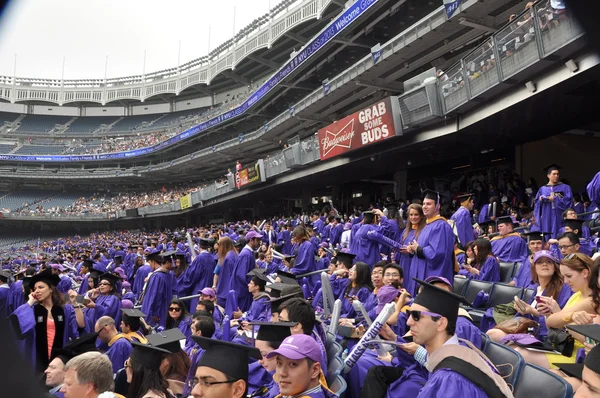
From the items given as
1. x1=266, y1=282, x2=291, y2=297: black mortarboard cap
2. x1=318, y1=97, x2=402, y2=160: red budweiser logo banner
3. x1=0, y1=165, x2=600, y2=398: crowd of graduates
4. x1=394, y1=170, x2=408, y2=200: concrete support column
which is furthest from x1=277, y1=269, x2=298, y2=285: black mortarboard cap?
x1=394, y1=170, x2=408, y2=200: concrete support column

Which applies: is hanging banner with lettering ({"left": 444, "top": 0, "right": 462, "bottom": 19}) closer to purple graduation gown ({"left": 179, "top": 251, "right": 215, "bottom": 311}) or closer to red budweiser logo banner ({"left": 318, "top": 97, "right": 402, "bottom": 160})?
red budweiser logo banner ({"left": 318, "top": 97, "right": 402, "bottom": 160})

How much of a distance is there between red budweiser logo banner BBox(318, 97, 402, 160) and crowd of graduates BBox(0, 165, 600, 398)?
19.3 ft

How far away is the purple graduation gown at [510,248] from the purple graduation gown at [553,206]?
3.77 ft

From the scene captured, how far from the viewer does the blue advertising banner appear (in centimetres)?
1875

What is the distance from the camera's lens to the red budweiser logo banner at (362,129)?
1396cm

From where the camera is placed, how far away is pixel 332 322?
4184 mm

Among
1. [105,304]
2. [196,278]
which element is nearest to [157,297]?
[105,304]

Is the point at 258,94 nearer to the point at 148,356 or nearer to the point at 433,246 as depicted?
the point at 433,246

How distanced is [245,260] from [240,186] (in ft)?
62.5

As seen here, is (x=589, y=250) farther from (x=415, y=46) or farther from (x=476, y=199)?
(x=415, y=46)

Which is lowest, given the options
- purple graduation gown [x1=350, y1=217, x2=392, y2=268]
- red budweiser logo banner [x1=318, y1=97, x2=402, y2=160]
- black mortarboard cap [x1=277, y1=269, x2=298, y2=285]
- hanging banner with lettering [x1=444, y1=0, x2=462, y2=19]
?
black mortarboard cap [x1=277, y1=269, x2=298, y2=285]

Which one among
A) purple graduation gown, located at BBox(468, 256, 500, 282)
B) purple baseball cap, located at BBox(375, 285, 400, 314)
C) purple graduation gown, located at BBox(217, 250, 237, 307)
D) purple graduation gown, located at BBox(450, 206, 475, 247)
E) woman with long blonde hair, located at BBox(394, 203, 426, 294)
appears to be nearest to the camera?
purple baseball cap, located at BBox(375, 285, 400, 314)

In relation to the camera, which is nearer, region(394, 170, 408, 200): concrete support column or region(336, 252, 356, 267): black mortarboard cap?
region(336, 252, 356, 267): black mortarboard cap

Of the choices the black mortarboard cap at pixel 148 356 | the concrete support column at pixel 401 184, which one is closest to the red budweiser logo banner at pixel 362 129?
the concrete support column at pixel 401 184
